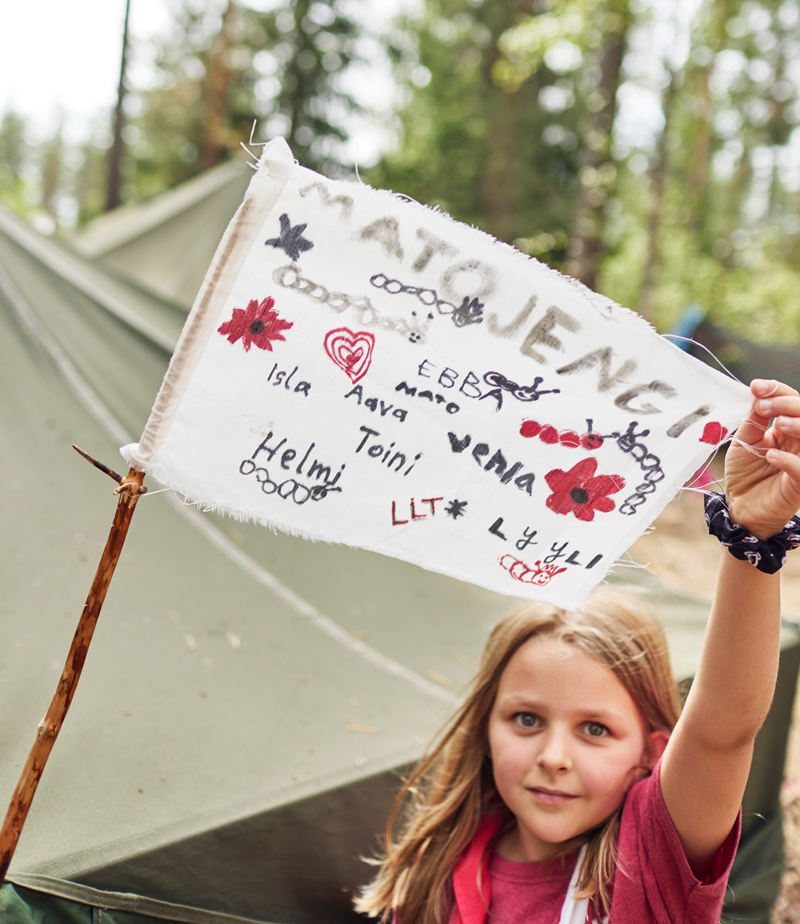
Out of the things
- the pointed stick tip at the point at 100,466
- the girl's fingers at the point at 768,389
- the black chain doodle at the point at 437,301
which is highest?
the black chain doodle at the point at 437,301

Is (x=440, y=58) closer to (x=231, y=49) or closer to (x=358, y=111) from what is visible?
(x=358, y=111)

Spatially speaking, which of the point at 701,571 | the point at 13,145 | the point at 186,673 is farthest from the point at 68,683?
the point at 13,145

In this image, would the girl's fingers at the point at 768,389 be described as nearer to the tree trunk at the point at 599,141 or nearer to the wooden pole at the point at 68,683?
the wooden pole at the point at 68,683

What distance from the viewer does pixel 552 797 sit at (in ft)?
3.47

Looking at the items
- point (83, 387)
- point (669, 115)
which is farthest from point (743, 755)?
point (669, 115)

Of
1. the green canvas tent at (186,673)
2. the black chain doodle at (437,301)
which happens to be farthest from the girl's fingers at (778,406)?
the green canvas tent at (186,673)

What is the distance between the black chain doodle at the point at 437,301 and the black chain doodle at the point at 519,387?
0.24 feet

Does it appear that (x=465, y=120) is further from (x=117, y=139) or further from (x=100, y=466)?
(x=100, y=466)

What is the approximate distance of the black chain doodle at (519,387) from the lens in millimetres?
905

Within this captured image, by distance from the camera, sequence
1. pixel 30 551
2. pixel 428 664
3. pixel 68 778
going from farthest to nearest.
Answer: pixel 428 664
pixel 30 551
pixel 68 778

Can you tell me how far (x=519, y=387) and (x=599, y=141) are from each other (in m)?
5.51

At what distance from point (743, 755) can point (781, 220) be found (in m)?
29.1

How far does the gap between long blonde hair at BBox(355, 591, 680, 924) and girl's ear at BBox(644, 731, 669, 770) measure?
0.02 metres

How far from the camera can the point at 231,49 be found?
11.1 meters
